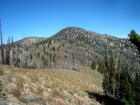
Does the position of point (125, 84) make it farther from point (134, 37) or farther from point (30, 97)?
point (30, 97)

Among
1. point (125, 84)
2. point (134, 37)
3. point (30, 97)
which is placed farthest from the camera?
point (125, 84)

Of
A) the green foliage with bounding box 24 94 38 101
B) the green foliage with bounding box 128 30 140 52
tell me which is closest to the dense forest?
the green foliage with bounding box 128 30 140 52

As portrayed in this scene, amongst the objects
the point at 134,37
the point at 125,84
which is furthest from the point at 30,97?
the point at 125,84

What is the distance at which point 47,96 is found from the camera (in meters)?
14.9

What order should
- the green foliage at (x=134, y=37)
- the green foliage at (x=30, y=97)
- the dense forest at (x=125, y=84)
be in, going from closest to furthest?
the green foliage at (x=30, y=97)
the green foliage at (x=134, y=37)
the dense forest at (x=125, y=84)

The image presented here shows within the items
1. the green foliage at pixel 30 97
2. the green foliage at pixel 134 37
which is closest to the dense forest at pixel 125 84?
the green foliage at pixel 134 37

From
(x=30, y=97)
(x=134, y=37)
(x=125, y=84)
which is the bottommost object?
(x=125, y=84)

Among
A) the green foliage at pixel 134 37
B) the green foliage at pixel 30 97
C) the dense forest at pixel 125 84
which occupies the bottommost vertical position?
the dense forest at pixel 125 84

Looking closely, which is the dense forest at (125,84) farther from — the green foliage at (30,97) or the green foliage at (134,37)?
the green foliage at (30,97)

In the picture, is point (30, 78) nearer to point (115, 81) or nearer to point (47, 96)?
point (47, 96)

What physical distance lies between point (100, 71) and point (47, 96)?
14370cm

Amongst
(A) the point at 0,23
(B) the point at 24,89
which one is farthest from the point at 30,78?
(A) the point at 0,23

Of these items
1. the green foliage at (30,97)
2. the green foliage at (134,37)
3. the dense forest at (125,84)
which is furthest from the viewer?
the dense forest at (125,84)

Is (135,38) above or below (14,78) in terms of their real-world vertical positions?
above
